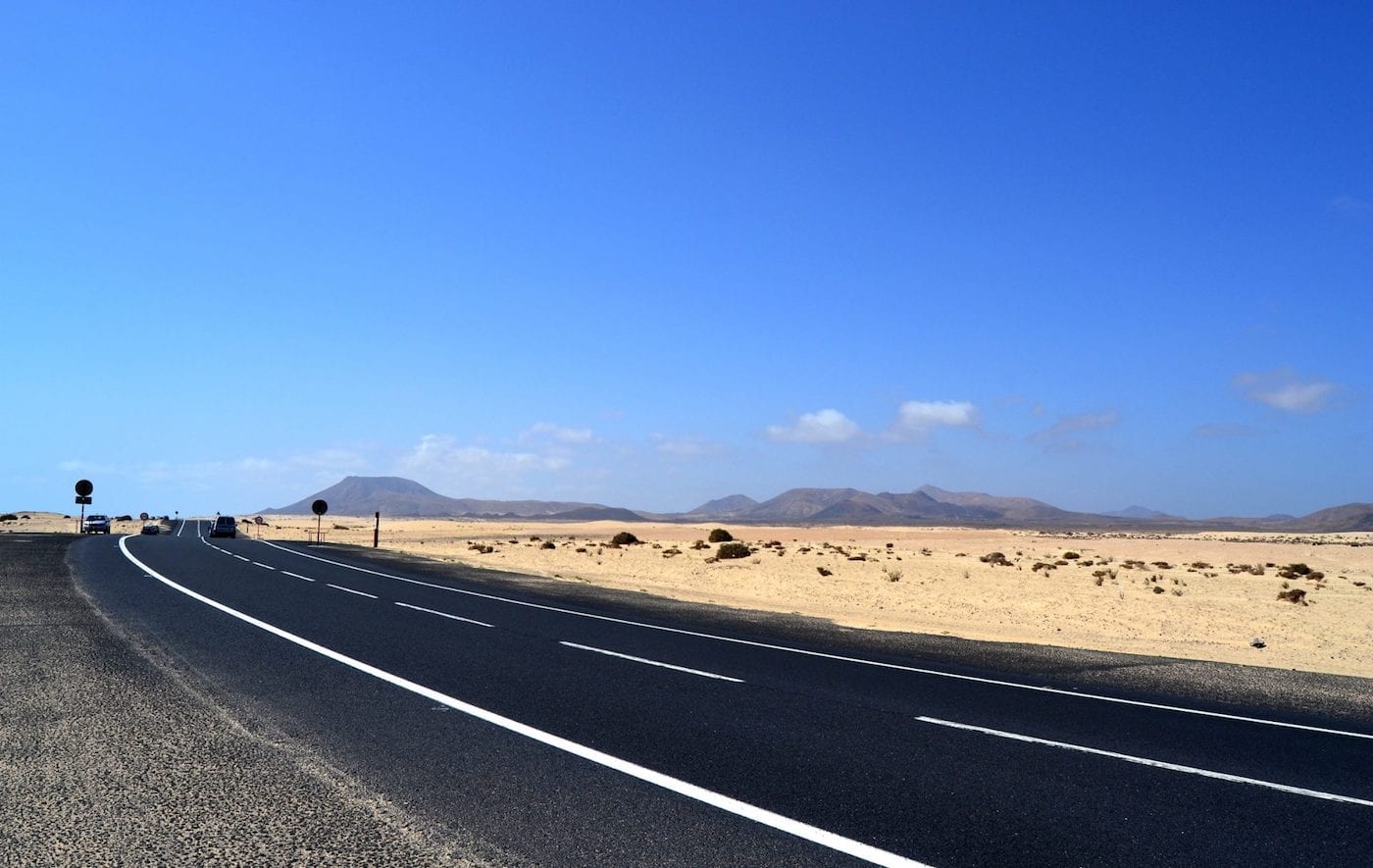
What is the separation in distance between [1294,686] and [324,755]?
1225cm

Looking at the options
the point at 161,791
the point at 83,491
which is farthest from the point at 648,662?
the point at 83,491

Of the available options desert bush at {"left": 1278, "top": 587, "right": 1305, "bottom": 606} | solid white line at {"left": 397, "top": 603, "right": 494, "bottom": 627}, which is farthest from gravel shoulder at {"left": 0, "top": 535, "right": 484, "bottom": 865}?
desert bush at {"left": 1278, "top": 587, "right": 1305, "bottom": 606}

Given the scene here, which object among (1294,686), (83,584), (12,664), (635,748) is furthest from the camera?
(83,584)

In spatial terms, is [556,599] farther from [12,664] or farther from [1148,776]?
[1148,776]

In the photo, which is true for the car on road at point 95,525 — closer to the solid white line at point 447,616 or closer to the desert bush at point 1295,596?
the solid white line at point 447,616

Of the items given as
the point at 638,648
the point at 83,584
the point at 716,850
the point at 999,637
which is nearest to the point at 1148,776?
the point at 716,850

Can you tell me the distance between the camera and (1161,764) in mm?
7715

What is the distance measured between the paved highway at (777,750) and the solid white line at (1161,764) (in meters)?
0.03

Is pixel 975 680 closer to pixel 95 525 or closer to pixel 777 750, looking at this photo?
Result: pixel 777 750

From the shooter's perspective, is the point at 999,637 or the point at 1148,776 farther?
the point at 999,637

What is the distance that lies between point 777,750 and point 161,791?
454 centimetres

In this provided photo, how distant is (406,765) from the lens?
6988mm

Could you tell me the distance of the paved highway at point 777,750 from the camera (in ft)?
18.3

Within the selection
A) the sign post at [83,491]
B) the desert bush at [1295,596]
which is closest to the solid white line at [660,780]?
the desert bush at [1295,596]
